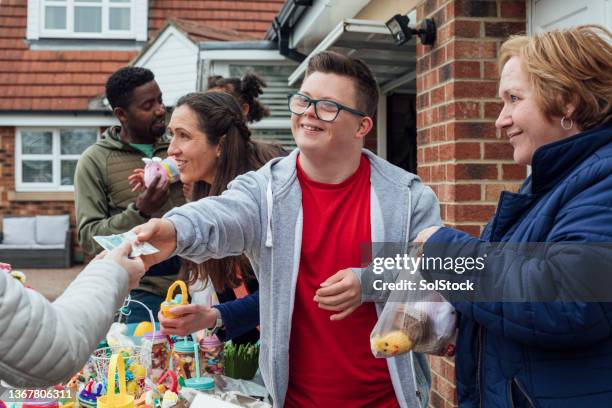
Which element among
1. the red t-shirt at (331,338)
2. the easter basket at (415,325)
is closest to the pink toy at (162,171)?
the red t-shirt at (331,338)

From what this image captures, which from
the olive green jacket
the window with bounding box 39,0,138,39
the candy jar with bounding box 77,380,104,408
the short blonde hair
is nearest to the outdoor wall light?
A: the olive green jacket

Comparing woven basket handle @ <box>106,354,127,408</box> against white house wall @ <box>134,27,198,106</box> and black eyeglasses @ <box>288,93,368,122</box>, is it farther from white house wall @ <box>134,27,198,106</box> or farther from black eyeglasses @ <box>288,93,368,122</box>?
white house wall @ <box>134,27,198,106</box>

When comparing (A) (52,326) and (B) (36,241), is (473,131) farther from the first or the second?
(B) (36,241)

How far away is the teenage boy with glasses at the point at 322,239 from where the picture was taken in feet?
6.49

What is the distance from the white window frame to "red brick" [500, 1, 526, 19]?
13209mm

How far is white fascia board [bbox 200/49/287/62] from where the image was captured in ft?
25.7

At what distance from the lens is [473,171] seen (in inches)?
137

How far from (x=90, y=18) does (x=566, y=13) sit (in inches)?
571

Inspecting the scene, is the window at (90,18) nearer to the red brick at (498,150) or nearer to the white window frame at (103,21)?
the white window frame at (103,21)

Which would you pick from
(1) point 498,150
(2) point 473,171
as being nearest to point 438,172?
(2) point 473,171

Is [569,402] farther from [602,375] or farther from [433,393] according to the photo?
[433,393]

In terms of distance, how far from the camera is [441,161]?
3635mm

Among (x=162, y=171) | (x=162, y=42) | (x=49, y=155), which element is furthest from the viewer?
(x=49, y=155)

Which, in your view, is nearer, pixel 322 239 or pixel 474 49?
pixel 322 239
